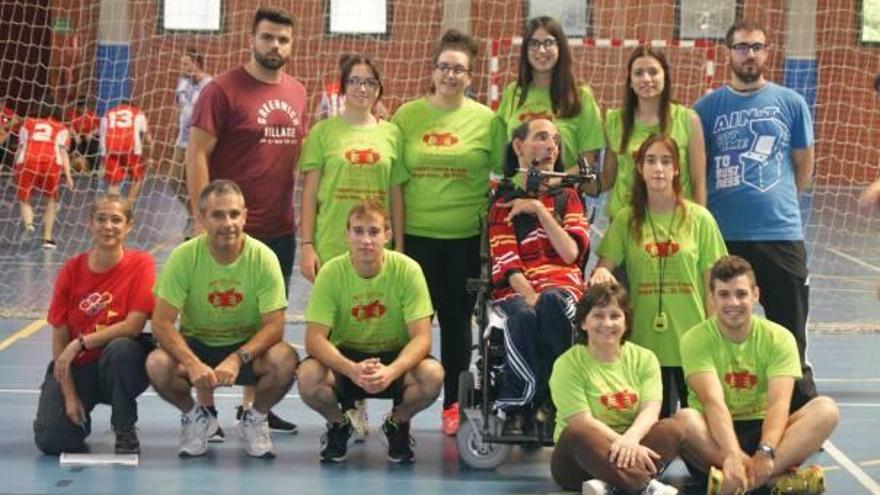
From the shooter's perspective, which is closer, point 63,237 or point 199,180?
point 199,180

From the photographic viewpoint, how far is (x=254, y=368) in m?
6.16

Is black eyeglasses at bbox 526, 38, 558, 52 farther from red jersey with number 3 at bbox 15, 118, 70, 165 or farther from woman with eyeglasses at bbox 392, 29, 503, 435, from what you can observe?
→ red jersey with number 3 at bbox 15, 118, 70, 165

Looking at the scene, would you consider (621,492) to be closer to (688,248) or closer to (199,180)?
(688,248)

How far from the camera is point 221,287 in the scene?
6.18 meters

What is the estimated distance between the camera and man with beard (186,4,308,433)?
6.38m

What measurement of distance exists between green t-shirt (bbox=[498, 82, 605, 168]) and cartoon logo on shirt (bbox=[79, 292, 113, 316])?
166 cm

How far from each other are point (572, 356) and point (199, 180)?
1715 mm

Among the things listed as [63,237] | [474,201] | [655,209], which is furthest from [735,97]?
[63,237]

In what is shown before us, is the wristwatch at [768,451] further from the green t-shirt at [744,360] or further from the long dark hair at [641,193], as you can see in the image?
the long dark hair at [641,193]

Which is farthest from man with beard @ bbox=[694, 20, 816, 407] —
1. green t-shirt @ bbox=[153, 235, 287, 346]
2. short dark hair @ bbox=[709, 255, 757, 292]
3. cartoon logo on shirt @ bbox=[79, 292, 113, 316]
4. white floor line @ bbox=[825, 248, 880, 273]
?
white floor line @ bbox=[825, 248, 880, 273]

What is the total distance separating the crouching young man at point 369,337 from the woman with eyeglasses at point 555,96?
0.72 m

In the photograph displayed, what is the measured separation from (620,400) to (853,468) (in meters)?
1.07

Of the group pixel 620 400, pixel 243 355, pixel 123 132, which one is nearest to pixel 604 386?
pixel 620 400

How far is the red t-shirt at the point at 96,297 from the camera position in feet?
20.5
